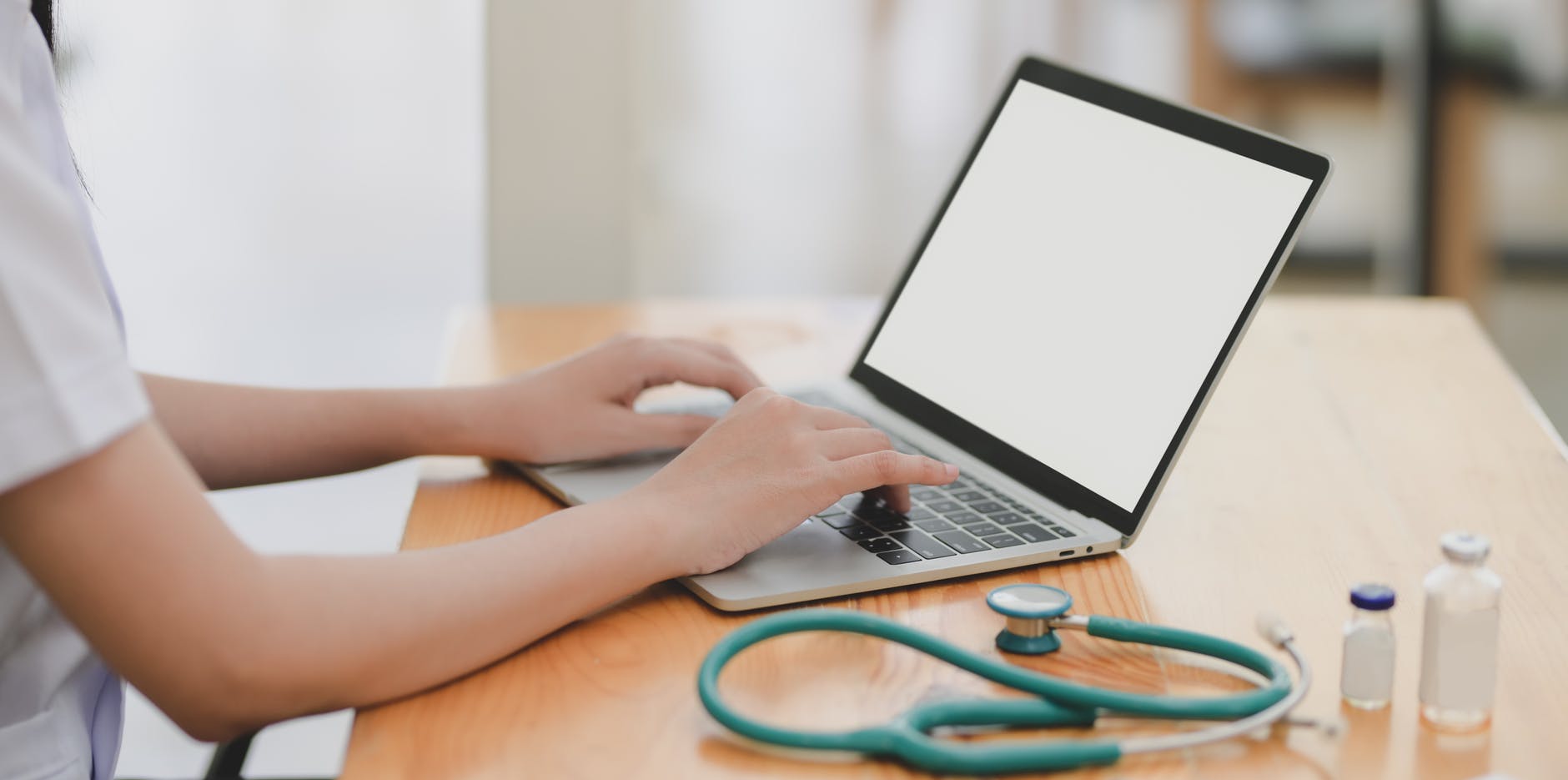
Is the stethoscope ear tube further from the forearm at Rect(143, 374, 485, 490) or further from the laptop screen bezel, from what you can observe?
the forearm at Rect(143, 374, 485, 490)

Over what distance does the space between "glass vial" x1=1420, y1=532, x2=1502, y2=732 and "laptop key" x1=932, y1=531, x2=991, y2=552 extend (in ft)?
0.76

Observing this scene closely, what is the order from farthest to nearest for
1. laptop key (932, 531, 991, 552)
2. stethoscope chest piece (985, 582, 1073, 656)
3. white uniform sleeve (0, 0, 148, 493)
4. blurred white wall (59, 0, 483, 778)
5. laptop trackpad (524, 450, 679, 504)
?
blurred white wall (59, 0, 483, 778) → laptop trackpad (524, 450, 679, 504) → laptop key (932, 531, 991, 552) → stethoscope chest piece (985, 582, 1073, 656) → white uniform sleeve (0, 0, 148, 493)

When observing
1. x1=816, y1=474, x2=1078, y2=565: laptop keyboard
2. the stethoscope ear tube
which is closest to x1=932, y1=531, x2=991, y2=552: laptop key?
x1=816, y1=474, x2=1078, y2=565: laptop keyboard

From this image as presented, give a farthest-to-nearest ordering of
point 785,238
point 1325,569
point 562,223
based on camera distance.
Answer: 1. point 785,238
2. point 562,223
3. point 1325,569

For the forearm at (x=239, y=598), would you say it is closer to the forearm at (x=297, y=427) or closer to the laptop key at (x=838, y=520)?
the laptop key at (x=838, y=520)

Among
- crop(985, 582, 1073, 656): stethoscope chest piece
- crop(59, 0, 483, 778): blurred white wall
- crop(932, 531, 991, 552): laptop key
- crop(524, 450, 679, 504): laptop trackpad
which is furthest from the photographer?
crop(59, 0, 483, 778): blurred white wall

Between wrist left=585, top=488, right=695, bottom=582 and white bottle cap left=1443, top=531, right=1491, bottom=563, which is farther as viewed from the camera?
wrist left=585, top=488, right=695, bottom=582

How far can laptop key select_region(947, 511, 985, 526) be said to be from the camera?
803 mm

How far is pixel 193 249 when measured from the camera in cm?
207

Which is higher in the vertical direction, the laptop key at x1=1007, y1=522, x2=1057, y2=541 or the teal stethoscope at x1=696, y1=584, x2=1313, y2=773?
the laptop key at x1=1007, y1=522, x2=1057, y2=541

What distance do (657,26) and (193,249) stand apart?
72cm

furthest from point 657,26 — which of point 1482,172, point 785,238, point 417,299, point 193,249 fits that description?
point 1482,172

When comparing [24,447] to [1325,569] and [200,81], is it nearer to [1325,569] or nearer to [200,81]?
[1325,569]

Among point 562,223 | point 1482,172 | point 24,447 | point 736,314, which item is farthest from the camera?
point 1482,172
